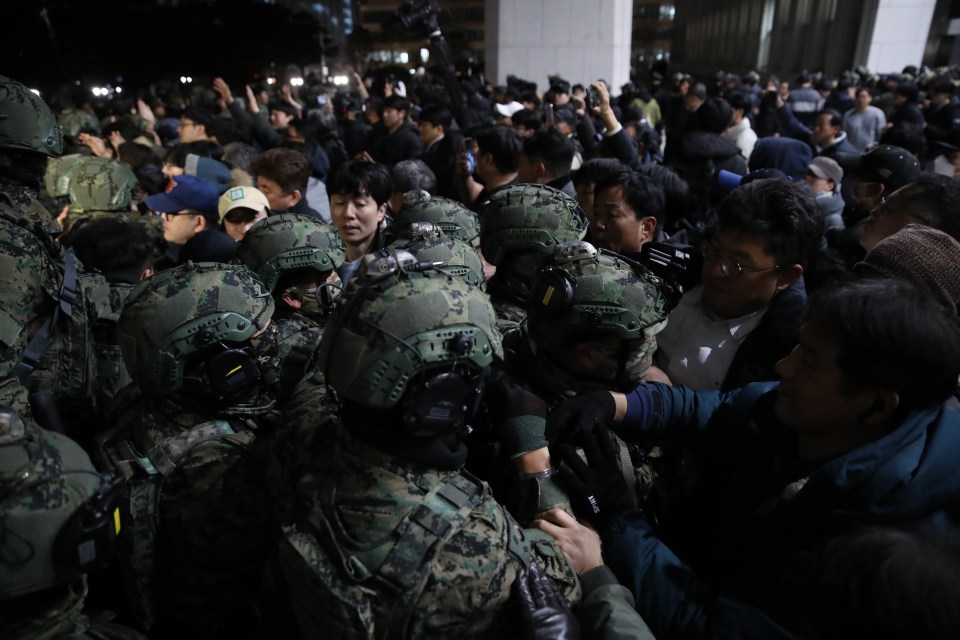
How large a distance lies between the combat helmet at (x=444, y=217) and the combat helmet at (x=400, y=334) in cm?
229

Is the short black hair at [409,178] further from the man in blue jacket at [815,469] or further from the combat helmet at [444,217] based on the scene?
the man in blue jacket at [815,469]

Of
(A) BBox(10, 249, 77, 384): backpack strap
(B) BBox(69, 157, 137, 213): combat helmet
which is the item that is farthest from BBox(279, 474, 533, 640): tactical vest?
(B) BBox(69, 157, 137, 213): combat helmet

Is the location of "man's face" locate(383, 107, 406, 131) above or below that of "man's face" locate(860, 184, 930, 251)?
below

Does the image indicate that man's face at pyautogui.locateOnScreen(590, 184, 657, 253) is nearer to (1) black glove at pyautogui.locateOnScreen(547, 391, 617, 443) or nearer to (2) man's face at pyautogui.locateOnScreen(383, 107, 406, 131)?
(1) black glove at pyautogui.locateOnScreen(547, 391, 617, 443)

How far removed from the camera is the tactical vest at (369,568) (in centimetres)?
154

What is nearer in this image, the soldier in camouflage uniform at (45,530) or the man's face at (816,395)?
the soldier in camouflage uniform at (45,530)

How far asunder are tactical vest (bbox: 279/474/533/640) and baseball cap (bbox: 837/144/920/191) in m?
4.52

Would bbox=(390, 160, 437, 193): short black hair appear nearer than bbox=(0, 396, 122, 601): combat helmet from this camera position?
No

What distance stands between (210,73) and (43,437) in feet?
82.8

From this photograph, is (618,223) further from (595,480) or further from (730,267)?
(595,480)

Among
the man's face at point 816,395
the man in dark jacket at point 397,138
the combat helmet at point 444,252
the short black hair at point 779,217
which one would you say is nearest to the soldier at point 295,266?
the combat helmet at point 444,252

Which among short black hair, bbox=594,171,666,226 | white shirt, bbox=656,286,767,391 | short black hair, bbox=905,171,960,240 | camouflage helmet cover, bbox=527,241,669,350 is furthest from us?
short black hair, bbox=594,171,666,226

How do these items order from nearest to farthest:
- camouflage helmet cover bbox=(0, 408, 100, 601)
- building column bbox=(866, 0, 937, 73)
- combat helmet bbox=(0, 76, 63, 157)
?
camouflage helmet cover bbox=(0, 408, 100, 601) → combat helmet bbox=(0, 76, 63, 157) → building column bbox=(866, 0, 937, 73)

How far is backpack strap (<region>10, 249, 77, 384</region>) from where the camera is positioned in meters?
3.24
